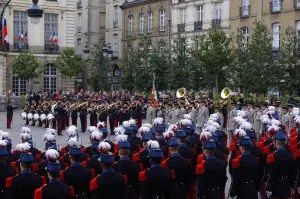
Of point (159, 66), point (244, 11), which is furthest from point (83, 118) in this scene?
point (244, 11)

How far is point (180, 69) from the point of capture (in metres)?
46.3

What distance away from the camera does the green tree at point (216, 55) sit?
138 ft

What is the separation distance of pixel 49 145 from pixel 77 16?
63.7 m

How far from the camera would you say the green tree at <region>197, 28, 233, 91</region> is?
42.0m

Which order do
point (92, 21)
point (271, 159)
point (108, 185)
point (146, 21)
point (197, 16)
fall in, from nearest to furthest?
point (108, 185)
point (271, 159)
point (197, 16)
point (146, 21)
point (92, 21)

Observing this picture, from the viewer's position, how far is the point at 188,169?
1241 centimetres

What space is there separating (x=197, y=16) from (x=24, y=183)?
159 feet

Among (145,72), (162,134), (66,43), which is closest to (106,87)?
(66,43)

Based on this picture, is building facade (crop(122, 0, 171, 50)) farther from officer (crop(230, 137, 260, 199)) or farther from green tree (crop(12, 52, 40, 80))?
officer (crop(230, 137, 260, 199))

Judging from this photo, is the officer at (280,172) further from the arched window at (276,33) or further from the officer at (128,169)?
the arched window at (276,33)

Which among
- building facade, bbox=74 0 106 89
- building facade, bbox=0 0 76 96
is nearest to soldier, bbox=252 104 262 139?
building facade, bbox=0 0 76 96

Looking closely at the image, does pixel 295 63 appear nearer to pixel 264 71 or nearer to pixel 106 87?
pixel 264 71

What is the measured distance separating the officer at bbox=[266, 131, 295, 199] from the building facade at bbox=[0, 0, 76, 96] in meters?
43.9

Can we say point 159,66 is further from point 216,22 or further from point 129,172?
point 129,172
